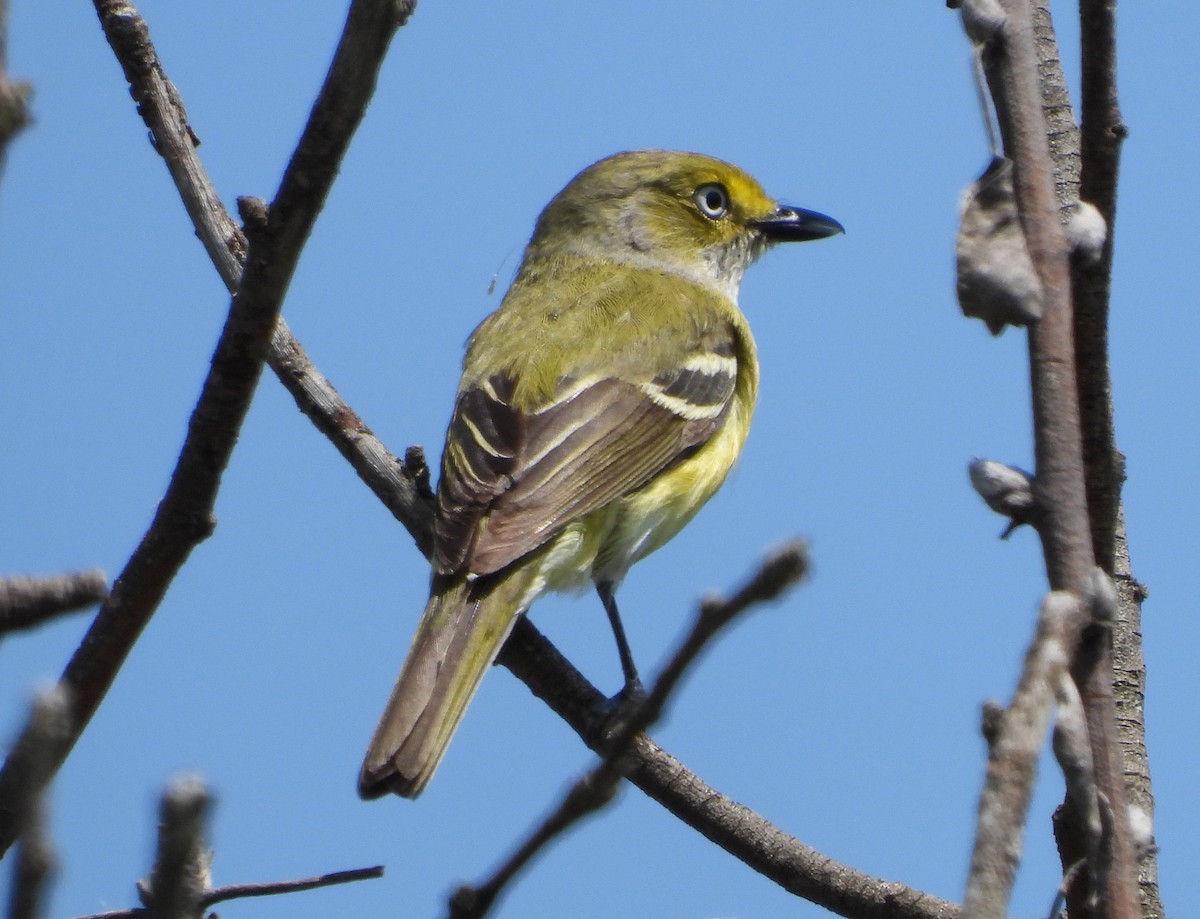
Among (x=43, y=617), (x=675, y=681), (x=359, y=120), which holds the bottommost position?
(x=43, y=617)

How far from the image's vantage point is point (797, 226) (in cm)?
791

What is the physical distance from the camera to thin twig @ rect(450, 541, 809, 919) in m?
1.17

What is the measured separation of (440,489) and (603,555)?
2.55ft

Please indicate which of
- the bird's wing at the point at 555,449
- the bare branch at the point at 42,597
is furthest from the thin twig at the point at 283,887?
the bird's wing at the point at 555,449

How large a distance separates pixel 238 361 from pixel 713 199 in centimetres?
596

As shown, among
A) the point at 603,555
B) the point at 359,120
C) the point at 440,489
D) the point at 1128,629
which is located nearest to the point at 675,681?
the point at 359,120

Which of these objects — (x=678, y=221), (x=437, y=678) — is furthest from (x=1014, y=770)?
(x=678, y=221)

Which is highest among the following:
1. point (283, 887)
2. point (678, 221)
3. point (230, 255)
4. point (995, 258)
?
point (678, 221)

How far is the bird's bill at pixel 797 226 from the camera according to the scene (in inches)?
311

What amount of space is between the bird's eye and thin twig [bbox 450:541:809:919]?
22.5ft

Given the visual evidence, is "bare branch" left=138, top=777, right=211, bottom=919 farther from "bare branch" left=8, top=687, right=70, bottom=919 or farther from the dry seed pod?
the dry seed pod

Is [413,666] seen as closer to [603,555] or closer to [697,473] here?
[603,555]

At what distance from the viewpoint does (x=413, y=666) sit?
4523 millimetres

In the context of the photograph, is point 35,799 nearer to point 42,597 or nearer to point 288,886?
→ point 42,597
